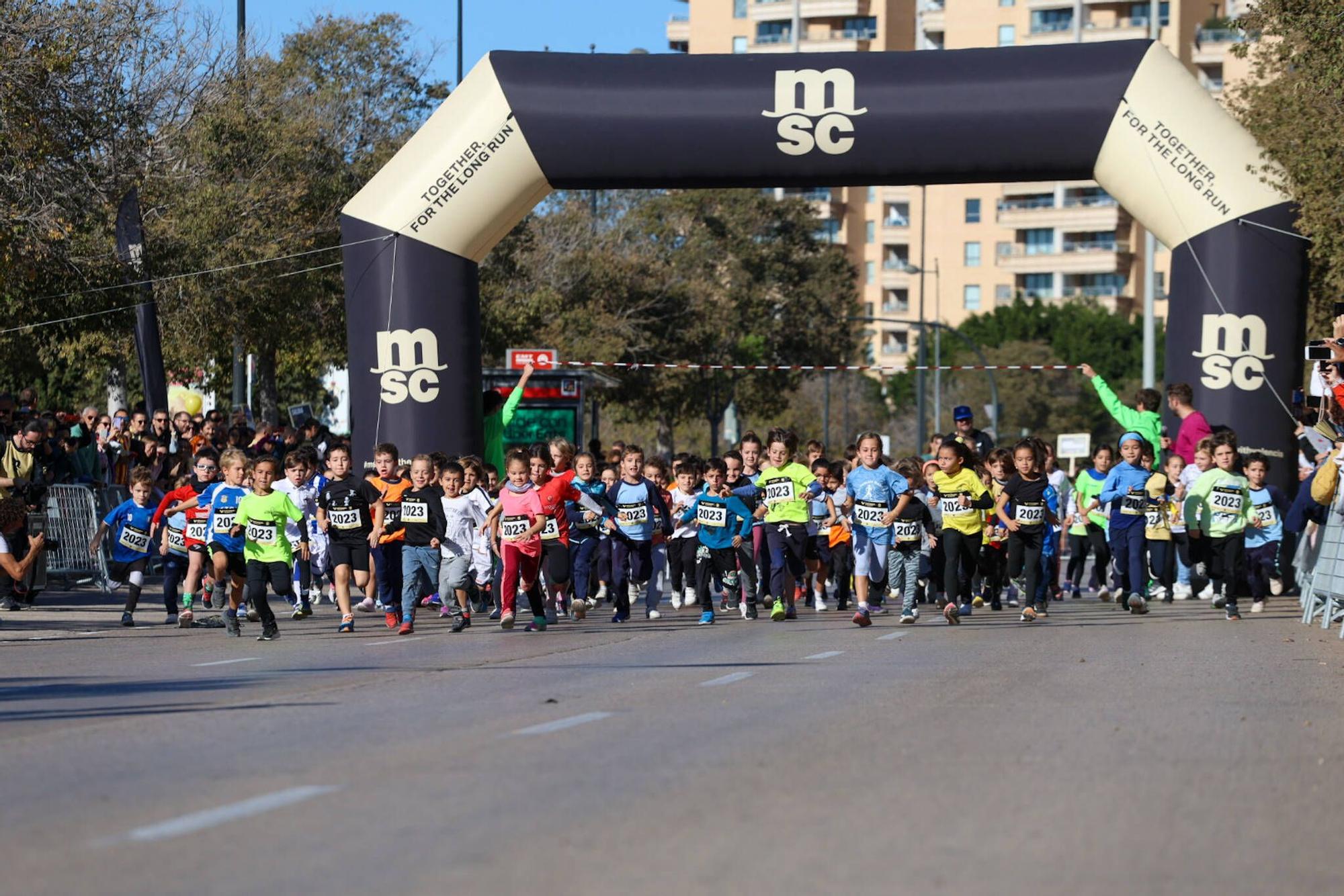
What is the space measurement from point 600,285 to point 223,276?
20825 millimetres

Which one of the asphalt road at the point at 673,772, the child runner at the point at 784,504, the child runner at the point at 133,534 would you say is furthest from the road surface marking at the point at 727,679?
the child runner at the point at 784,504

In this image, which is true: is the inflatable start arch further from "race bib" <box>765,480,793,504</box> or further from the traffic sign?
the traffic sign

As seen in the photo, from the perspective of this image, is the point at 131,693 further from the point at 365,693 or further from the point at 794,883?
the point at 794,883

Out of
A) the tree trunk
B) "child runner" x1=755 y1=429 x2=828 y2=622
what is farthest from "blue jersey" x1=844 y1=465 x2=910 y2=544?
the tree trunk

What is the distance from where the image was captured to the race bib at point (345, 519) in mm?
17266

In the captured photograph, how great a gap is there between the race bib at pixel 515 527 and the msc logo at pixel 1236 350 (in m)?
7.61

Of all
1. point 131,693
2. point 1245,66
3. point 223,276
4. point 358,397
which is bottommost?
point 131,693

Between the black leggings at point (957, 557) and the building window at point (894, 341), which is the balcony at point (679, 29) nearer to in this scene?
the building window at point (894, 341)

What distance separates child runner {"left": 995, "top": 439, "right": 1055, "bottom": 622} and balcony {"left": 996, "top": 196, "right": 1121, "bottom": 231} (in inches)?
3454

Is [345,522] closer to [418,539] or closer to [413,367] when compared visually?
[418,539]

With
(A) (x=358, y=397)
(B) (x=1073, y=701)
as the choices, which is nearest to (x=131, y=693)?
(B) (x=1073, y=701)

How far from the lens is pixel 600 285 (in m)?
51.6

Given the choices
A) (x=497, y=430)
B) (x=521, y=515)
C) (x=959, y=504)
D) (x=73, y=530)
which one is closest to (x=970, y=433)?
(x=959, y=504)

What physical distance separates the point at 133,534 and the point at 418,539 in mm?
2647
